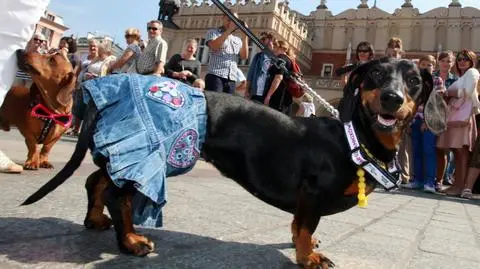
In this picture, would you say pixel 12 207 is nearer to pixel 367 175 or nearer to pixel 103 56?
pixel 367 175

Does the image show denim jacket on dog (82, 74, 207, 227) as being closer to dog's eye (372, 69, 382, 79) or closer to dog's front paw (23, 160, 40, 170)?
dog's eye (372, 69, 382, 79)

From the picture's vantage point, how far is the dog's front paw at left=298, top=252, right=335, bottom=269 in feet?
5.59

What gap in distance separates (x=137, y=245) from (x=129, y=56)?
4883mm

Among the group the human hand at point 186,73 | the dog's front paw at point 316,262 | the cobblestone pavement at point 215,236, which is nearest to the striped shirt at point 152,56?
the human hand at point 186,73

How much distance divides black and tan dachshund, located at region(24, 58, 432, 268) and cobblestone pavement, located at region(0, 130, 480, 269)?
201mm

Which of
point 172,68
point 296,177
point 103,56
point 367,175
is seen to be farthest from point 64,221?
point 103,56

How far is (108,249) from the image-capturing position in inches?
63.4

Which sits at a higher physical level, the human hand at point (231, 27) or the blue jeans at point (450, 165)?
the human hand at point (231, 27)

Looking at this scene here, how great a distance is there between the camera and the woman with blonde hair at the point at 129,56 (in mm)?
6062

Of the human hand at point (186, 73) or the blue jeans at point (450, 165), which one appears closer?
the human hand at point (186, 73)

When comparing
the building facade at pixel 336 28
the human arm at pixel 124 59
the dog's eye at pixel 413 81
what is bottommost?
the dog's eye at pixel 413 81

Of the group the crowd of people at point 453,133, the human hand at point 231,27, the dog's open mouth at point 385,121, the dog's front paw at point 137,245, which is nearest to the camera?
the dog's front paw at point 137,245

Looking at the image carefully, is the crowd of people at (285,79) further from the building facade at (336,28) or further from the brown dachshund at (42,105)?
the building facade at (336,28)

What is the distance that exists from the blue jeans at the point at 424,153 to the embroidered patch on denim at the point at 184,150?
5022mm
